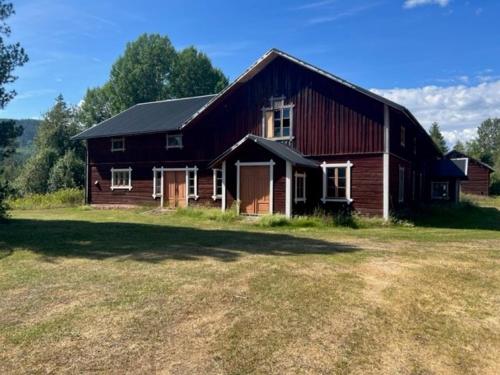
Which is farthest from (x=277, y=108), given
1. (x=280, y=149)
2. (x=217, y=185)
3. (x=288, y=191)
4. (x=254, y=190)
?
(x=217, y=185)

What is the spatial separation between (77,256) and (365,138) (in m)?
13.3

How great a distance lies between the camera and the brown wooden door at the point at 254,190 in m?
18.7

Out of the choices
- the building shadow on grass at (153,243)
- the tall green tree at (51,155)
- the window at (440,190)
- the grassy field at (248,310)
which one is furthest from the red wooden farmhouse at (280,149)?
the tall green tree at (51,155)

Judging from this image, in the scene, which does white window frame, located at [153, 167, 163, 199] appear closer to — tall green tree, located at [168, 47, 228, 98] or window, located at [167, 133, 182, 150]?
window, located at [167, 133, 182, 150]

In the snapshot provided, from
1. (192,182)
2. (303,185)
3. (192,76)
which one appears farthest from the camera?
(192,76)

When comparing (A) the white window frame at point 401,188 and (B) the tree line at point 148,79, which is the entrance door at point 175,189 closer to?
(A) the white window frame at point 401,188

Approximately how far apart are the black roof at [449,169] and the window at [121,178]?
24.0 metres

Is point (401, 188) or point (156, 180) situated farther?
point (156, 180)

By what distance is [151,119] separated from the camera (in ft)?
89.1

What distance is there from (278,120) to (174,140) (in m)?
6.89

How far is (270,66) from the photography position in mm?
20938

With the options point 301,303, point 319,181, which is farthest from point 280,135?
point 301,303

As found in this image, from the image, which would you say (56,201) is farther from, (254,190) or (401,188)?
(401,188)

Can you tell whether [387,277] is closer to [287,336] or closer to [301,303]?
[301,303]
